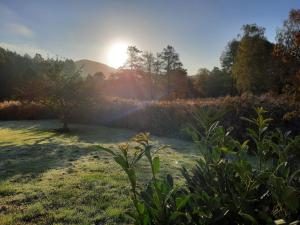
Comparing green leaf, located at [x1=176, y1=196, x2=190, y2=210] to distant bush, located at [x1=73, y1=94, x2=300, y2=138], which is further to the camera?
distant bush, located at [x1=73, y1=94, x2=300, y2=138]

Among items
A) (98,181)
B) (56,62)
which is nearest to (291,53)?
(98,181)

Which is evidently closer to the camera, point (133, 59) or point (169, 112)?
point (169, 112)

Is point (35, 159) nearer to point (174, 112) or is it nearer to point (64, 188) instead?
point (64, 188)

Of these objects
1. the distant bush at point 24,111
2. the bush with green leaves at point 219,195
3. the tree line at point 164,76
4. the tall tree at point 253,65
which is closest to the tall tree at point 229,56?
the tree line at point 164,76

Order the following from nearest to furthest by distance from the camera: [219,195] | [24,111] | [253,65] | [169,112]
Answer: [219,195] → [169,112] → [24,111] → [253,65]

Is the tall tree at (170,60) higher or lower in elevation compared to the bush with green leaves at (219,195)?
higher

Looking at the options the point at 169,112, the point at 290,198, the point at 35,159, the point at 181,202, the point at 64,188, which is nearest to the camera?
the point at 290,198

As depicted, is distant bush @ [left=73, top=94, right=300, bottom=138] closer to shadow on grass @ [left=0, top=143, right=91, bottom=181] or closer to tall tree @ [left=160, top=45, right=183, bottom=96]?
shadow on grass @ [left=0, top=143, right=91, bottom=181]

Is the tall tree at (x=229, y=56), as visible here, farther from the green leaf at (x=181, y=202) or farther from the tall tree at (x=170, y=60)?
the green leaf at (x=181, y=202)

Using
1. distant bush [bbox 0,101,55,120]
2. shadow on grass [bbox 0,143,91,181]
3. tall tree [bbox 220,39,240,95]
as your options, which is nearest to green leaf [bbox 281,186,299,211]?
shadow on grass [bbox 0,143,91,181]

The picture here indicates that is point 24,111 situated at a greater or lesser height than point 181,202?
greater

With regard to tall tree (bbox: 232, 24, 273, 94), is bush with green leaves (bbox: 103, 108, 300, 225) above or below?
below

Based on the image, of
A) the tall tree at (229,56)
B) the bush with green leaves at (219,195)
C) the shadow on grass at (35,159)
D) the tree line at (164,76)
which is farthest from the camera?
the tall tree at (229,56)

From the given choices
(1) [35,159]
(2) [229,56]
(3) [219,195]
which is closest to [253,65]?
(2) [229,56]
